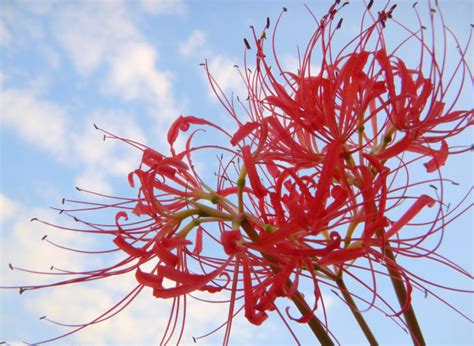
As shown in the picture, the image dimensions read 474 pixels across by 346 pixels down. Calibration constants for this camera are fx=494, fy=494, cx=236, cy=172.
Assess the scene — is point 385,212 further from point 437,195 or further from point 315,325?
point 315,325

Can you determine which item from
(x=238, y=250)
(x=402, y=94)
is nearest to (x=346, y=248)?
(x=238, y=250)

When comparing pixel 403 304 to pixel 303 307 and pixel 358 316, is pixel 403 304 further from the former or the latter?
pixel 303 307

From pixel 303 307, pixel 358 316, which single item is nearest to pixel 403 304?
pixel 358 316
